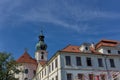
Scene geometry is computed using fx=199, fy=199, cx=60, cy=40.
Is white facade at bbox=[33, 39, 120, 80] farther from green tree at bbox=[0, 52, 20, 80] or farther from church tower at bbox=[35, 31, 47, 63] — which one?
church tower at bbox=[35, 31, 47, 63]

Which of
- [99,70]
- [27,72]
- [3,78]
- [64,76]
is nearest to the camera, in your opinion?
[64,76]

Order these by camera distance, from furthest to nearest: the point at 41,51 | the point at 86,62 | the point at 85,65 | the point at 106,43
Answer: the point at 41,51 → the point at 106,43 → the point at 86,62 → the point at 85,65

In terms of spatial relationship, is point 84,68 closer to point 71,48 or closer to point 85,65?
point 85,65

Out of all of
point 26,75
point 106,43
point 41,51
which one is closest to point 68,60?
point 106,43

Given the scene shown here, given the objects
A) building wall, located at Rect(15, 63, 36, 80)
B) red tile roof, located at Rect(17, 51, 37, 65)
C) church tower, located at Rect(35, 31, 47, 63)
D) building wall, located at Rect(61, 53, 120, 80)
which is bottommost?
building wall, located at Rect(61, 53, 120, 80)

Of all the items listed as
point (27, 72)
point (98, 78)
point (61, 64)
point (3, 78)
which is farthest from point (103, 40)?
point (27, 72)

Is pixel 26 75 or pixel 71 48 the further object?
pixel 26 75

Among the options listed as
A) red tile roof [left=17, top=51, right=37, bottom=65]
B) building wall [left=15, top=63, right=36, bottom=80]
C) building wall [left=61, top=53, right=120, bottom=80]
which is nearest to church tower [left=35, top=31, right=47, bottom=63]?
red tile roof [left=17, top=51, right=37, bottom=65]

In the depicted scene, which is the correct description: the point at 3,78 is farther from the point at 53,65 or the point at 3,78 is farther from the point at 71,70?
the point at 71,70

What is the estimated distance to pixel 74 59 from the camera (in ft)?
118

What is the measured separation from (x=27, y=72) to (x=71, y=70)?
1252 inches

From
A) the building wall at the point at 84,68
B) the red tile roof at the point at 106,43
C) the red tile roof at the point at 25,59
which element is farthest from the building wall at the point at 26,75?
the building wall at the point at 84,68

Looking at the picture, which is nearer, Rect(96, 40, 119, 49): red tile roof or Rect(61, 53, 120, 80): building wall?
Rect(61, 53, 120, 80): building wall

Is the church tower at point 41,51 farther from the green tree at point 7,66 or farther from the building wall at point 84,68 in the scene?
the building wall at point 84,68
